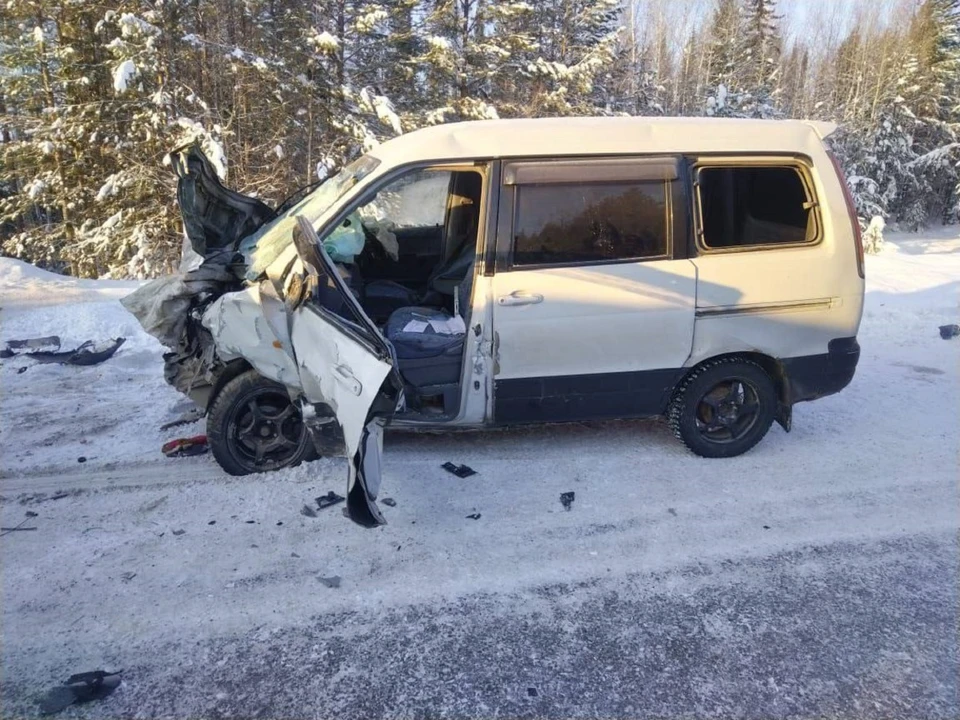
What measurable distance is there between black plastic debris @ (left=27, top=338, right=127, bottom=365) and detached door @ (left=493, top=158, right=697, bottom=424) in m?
4.37

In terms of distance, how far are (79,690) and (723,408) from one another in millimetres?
3993

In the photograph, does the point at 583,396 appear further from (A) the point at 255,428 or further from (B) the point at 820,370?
(A) the point at 255,428

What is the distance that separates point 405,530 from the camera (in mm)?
3568

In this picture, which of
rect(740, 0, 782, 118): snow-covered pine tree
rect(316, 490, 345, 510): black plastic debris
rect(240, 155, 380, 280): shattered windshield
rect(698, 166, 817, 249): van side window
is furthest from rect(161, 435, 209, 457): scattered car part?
rect(740, 0, 782, 118): snow-covered pine tree

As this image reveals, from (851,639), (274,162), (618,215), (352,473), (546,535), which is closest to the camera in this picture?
(851,639)

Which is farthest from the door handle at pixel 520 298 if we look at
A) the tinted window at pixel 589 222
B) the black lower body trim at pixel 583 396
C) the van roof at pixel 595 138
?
the van roof at pixel 595 138

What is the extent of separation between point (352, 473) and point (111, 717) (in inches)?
51.6

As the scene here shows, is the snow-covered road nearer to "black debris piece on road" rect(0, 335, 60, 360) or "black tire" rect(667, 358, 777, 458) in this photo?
"black tire" rect(667, 358, 777, 458)

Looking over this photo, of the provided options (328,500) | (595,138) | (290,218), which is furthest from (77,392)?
(595,138)

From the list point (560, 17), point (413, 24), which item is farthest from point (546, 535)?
point (560, 17)

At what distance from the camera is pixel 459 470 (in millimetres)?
4188

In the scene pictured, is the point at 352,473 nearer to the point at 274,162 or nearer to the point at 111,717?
the point at 111,717

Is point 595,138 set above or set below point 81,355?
above

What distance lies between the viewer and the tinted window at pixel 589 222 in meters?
3.95
